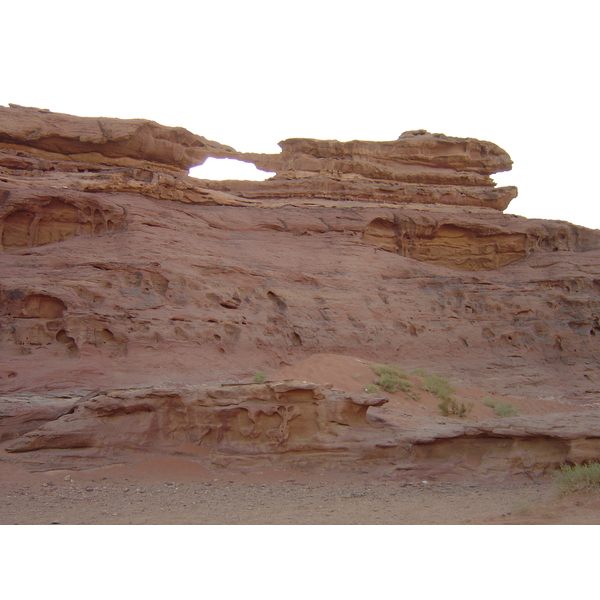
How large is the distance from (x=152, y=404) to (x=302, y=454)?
8.46ft

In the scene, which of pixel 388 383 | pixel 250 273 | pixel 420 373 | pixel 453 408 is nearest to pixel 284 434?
pixel 388 383

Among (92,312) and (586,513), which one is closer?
(586,513)

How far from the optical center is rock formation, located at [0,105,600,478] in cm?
1415

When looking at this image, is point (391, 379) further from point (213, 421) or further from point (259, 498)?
point (259, 498)

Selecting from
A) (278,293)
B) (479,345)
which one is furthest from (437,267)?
(278,293)

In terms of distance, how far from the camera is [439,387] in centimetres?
1466

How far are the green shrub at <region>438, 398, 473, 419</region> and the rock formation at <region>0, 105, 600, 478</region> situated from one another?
2.86 meters

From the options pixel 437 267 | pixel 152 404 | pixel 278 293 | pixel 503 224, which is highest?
pixel 503 224

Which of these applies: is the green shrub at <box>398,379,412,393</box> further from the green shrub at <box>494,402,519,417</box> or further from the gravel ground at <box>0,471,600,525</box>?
the gravel ground at <box>0,471,600,525</box>

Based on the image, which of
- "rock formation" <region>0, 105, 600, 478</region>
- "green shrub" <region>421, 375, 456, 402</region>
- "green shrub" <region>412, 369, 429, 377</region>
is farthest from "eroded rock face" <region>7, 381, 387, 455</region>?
"green shrub" <region>412, 369, 429, 377</region>

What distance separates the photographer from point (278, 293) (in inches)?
687

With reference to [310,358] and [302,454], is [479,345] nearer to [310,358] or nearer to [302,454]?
[310,358]

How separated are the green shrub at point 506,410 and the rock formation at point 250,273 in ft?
7.27

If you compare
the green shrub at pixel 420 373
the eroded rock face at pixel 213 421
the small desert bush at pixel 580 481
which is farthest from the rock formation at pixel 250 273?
the small desert bush at pixel 580 481
